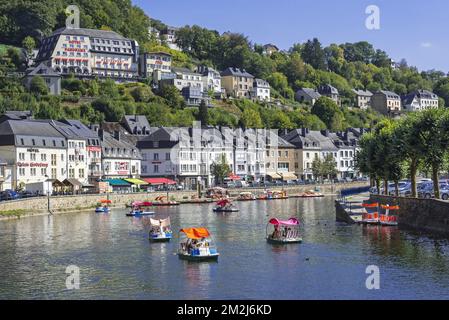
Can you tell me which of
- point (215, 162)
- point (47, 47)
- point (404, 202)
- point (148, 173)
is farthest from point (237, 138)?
point (404, 202)

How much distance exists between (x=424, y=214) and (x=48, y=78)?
115 metres

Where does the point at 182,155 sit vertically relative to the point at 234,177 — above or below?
above

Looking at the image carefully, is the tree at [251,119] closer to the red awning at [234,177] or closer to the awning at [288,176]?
the awning at [288,176]

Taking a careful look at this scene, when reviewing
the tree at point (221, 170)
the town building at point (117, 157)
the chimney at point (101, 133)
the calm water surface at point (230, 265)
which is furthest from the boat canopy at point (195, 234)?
the tree at point (221, 170)

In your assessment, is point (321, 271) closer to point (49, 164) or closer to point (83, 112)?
point (49, 164)

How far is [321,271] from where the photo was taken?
46875 mm

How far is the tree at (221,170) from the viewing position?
140000mm

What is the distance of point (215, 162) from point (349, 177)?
148ft

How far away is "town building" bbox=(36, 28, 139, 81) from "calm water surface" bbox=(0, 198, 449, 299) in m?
110

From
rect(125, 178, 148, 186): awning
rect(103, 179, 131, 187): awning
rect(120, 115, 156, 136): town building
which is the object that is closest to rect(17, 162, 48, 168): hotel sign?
rect(103, 179, 131, 187): awning

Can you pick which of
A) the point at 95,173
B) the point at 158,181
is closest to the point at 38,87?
the point at 95,173

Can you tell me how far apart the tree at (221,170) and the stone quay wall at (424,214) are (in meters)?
66.1

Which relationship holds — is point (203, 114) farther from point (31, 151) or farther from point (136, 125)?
point (31, 151)

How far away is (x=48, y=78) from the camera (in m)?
164
